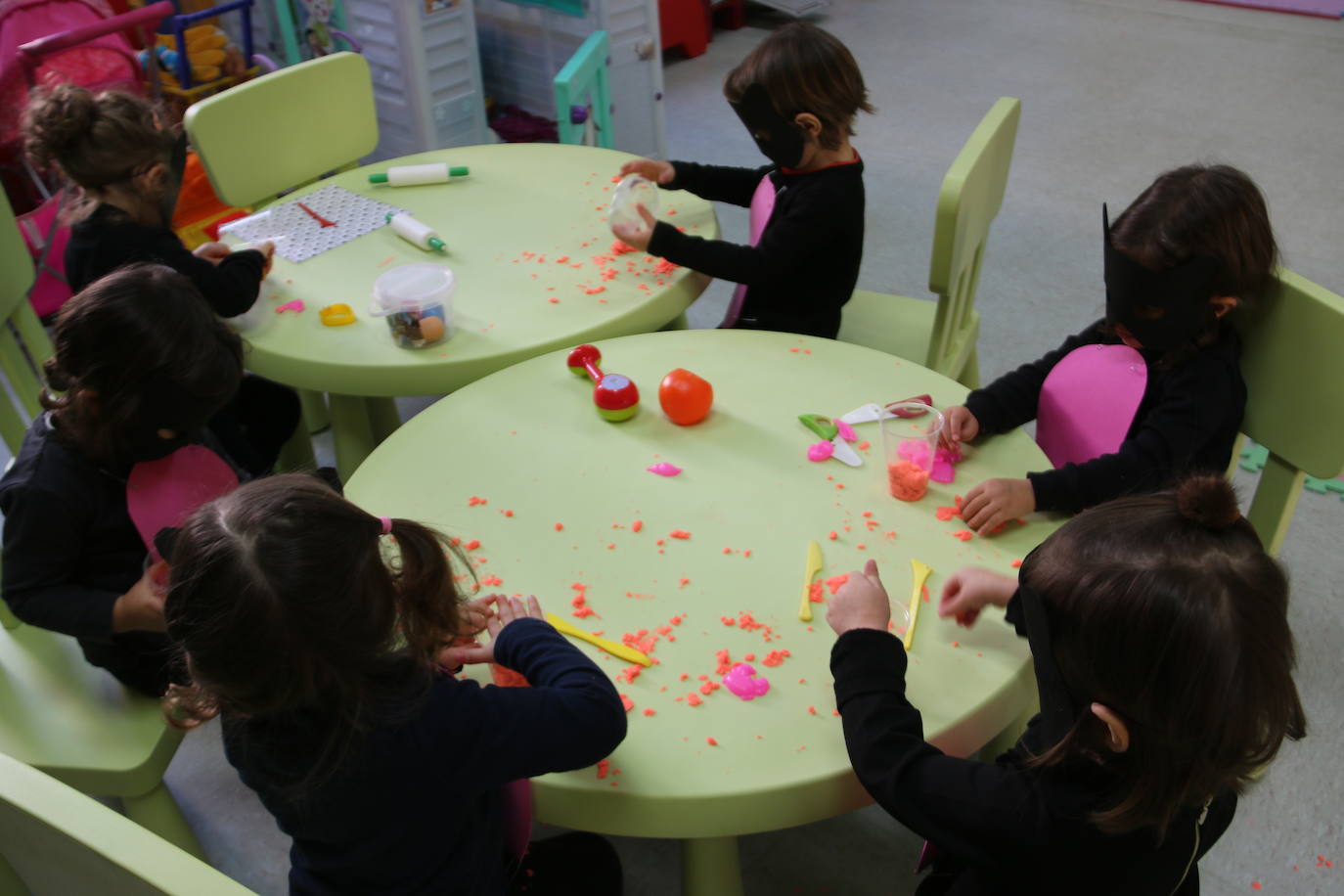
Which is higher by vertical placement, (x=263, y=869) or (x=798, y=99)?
(x=798, y=99)

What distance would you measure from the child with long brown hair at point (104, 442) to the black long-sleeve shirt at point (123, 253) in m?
0.40

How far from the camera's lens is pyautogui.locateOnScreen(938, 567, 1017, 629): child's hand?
1.12 metres

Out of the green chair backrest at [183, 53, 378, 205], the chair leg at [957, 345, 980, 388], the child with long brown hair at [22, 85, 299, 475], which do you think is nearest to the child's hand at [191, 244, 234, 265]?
the child with long brown hair at [22, 85, 299, 475]

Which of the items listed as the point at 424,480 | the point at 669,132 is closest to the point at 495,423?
the point at 424,480

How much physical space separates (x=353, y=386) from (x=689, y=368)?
1.68 ft

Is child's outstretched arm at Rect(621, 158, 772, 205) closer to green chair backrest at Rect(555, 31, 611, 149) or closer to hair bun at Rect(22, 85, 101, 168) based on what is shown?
green chair backrest at Rect(555, 31, 611, 149)

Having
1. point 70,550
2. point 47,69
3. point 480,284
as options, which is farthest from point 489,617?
point 47,69

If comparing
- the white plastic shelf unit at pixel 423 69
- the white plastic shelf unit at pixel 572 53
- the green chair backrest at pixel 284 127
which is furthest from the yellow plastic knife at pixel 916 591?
the white plastic shelf unit at pixel 423 69

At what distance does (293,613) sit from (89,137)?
1.23 metres

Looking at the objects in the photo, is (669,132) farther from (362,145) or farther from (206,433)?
(206,433)

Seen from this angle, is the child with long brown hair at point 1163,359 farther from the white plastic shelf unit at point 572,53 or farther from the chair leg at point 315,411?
the white plastic shelf unit at point 572,53

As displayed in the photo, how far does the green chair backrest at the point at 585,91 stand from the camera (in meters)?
2.09

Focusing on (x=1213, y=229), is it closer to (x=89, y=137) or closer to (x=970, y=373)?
(x=970, y=373)

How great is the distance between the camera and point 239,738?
95 centimetres
